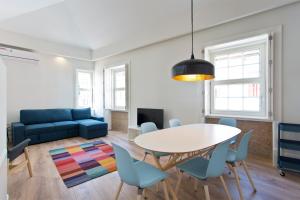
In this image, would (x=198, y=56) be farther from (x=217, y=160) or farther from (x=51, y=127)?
(x=51, y=127)

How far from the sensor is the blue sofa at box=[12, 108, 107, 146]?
4.11m

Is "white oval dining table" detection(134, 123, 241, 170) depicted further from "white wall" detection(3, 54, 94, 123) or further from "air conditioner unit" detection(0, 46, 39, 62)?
"air conditioner unit" detection(0, 46, 39, 62)

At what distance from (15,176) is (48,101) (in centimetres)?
334

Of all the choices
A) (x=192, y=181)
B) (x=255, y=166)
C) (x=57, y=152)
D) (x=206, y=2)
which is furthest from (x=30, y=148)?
(x=206, y=2)

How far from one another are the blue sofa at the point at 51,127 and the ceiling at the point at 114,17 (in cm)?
240

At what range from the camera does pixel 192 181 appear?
7.77ft

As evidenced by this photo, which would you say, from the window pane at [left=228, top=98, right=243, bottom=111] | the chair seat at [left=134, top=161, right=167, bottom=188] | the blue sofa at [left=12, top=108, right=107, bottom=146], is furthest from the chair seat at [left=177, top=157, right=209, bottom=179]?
the blue sofa at [left=12, top=108, right=107, bottom=146]

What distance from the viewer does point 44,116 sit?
496 centimetres

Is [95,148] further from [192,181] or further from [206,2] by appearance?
[206,2]

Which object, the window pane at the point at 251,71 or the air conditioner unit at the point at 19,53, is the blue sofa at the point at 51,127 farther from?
the window pane at the point at 251,71

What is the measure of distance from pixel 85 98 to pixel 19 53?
2460 millimetres

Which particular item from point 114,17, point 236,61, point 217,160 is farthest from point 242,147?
point 114,17

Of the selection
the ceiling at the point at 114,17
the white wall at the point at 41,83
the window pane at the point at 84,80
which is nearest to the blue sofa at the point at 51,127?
the white wall at the point at 41,83

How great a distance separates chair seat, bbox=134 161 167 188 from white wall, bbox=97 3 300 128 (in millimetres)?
2194
